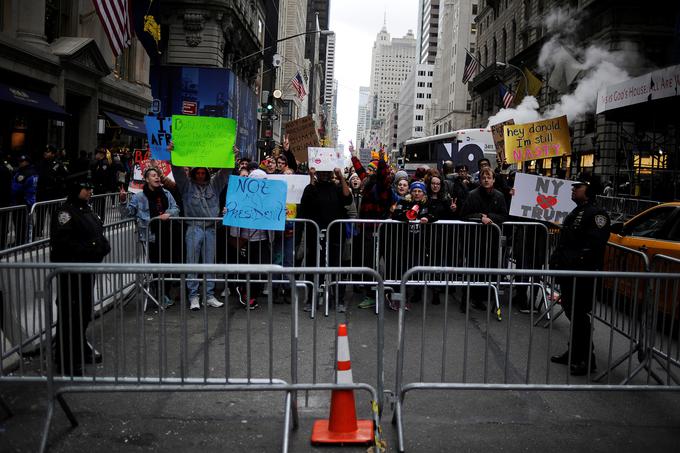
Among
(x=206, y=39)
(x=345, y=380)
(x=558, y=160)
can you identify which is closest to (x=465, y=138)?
(x=558, y=160)

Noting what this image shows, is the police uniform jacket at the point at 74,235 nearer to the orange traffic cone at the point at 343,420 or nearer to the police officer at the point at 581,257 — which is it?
the orange traffic cone at the point at 343,420

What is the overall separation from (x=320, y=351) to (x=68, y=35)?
20.5 meters

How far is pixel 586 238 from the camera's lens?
243 inches

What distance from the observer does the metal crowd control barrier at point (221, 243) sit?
8.49 metres

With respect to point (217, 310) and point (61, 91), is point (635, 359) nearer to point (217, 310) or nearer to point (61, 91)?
point (217, 310)

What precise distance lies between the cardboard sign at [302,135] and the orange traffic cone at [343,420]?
361 inches

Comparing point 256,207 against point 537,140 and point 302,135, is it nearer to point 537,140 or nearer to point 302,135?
point 537,140

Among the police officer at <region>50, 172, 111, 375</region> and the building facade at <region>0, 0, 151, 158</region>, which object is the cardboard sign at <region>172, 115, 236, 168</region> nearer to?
the police officer at <region>50, 172, 111, 375</region>

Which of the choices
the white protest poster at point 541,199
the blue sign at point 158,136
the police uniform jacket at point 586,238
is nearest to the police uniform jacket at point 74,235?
the blue sign at point 158,136

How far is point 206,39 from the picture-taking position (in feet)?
115

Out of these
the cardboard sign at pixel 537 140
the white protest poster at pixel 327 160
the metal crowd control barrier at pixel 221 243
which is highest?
the cardboard sign at pixel 537 140

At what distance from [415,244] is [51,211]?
5.47 meters

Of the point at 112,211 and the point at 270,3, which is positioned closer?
the point at 112,211

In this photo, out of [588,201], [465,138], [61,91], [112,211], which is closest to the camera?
[588,201]
